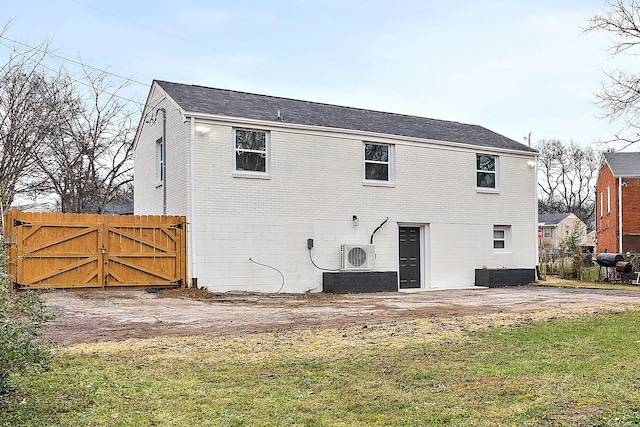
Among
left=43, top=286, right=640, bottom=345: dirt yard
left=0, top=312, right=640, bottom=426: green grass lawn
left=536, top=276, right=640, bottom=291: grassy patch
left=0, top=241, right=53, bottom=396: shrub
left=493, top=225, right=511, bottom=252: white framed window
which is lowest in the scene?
left=536, top=276, right=640, bottom=291: grassy patch

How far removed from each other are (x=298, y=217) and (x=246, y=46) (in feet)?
25.0

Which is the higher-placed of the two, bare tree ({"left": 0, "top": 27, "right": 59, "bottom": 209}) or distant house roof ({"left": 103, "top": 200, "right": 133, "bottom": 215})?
bare tree ({"left": 0, "top": 27, "right": 59, "bottom": 209})

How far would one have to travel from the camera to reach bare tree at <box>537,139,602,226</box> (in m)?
60.3

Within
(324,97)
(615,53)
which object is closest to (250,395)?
(615,53)

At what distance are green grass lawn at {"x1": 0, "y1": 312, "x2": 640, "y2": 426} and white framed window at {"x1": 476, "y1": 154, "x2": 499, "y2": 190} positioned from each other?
496 inches

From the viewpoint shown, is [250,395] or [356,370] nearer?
[250,395]

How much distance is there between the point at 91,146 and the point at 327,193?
17.4 meters

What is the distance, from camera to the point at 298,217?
16.1m

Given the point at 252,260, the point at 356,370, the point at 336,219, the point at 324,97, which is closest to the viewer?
the point at 356,370

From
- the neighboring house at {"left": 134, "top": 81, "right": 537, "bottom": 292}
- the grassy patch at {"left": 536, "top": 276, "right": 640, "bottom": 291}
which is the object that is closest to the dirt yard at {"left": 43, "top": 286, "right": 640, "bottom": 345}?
the neighboring house at {"left": 134, "top": 81, "right": 537, "bottom": 292}

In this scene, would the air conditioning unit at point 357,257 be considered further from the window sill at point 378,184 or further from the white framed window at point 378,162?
the white framed window at point 378,162

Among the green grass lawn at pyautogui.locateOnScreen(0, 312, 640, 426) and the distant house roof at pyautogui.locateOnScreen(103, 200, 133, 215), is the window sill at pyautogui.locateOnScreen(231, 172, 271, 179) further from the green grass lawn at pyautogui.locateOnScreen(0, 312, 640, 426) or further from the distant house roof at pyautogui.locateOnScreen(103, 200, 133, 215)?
the distant house roof at pyautogui.locateOnScreen(103, 200, 133, 215)

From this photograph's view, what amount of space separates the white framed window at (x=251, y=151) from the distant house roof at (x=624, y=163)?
22.5 meters

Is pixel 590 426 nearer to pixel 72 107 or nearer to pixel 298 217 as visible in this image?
pixel 298 217
